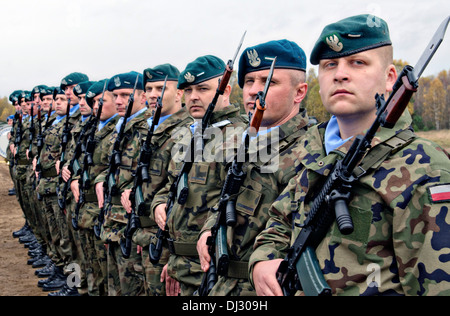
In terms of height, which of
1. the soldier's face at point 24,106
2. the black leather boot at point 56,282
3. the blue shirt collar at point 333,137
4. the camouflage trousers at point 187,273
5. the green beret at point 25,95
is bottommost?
the black leather boot at point 56,282

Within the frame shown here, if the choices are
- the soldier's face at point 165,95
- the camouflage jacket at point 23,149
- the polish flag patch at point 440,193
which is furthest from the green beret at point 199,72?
the camouflage jacket at point 23,149

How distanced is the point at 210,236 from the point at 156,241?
49.9 inches

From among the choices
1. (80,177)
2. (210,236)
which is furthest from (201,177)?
(80,177)

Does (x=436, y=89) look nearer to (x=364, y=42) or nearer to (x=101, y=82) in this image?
(x=101, y=82)

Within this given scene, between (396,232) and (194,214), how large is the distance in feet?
6.71

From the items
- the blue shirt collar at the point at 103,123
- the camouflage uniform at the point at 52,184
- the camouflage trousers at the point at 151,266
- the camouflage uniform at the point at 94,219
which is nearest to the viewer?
the camouflage trousers at the point at 151,266

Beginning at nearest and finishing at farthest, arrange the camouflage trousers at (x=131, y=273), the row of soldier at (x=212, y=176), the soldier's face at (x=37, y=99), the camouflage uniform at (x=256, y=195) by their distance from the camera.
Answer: the row of soldier at (x=212, y=176)
the camouflage uniform at (x=256, y=195)
the camouflage trousers at (x=131, y=273)
the soldier's face at (x=37, y=99)

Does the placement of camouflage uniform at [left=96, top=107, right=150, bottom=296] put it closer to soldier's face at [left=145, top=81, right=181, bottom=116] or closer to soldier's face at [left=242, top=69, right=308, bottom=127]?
soldier's face at [left=145, top=81, right=181, bottom=116]

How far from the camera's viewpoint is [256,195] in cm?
258

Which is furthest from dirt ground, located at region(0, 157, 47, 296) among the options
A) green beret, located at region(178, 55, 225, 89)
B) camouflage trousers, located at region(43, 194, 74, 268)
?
green beret, located at region(178, 55, 225, 89)

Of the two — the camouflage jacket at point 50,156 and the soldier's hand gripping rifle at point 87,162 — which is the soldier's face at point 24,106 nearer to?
the camouflage jacket at point 50,156

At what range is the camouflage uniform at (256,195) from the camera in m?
2.56

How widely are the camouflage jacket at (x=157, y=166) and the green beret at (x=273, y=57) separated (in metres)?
1.59

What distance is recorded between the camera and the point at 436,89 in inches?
1841
